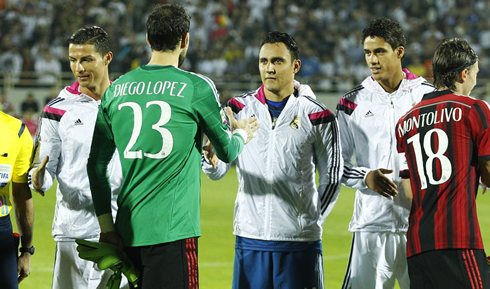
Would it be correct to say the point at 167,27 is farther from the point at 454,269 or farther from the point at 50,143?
the point at 454,269

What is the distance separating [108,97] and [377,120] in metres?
2.16

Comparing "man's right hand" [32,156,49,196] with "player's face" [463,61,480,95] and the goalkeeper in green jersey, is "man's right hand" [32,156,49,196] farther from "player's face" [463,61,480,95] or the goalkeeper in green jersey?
"player's face" [463,61,480,95]

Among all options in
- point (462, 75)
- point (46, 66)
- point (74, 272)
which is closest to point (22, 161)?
point (74, 272)

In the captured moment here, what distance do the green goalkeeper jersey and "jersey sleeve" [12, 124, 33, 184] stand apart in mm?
995

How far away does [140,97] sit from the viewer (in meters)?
3.61

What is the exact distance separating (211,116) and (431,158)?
51.2 inches

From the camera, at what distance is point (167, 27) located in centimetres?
365

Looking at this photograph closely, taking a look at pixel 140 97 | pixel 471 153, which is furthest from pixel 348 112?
pixel 140 97

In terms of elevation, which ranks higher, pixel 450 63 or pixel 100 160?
pixel 450 63

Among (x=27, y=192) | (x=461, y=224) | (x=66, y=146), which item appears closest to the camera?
(x=461, y=224)

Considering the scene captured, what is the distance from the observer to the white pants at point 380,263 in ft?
16.4

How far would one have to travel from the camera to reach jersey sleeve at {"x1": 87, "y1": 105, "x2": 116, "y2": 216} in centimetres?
373

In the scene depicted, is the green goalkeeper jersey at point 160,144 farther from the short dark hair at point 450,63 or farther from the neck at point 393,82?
the neck at point 393,82

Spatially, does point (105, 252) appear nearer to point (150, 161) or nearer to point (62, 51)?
point (150, 161)
